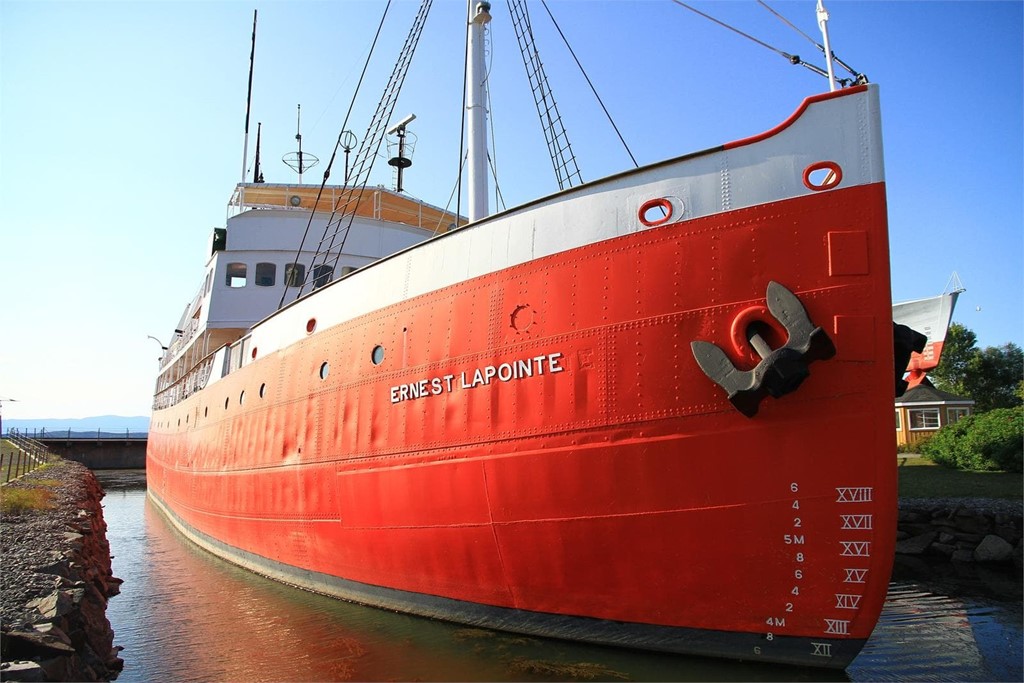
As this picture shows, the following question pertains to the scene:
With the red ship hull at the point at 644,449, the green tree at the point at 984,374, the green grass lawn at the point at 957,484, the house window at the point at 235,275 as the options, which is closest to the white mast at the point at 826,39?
the red ship hull at the point at 644,449

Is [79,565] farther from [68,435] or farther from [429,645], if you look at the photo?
[68,435]

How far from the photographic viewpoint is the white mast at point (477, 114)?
8.63 metres

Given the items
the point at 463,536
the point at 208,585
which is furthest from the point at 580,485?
the point at 208,585

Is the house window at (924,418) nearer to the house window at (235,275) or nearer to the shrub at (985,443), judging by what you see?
the shrub at (985,443)

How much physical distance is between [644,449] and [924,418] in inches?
1031

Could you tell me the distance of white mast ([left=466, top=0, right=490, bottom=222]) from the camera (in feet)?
28.3

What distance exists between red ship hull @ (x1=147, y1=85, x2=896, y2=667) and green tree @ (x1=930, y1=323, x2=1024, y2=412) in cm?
3951

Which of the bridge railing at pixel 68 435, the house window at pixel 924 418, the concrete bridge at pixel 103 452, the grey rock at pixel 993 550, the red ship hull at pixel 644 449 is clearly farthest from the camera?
the bridge railing at pixel 68 435

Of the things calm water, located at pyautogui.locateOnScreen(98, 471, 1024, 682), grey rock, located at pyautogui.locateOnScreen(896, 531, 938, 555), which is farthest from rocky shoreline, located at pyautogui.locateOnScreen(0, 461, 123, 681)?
grey rock, located at pyautogui.locateOnScreen(896, 531, 938, 555)

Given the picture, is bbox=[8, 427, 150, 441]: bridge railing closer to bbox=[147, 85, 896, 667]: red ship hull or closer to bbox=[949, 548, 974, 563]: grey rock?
bbox=[147, 85, 896, 667]: red ship hull

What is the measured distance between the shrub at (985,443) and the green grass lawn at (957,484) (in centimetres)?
36

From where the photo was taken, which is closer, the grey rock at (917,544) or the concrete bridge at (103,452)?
the grey rock at (917,544)

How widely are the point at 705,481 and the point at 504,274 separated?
2791 millimetres

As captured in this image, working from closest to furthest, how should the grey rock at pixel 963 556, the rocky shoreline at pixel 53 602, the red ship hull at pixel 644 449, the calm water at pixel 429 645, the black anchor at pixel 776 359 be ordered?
the black anchor at pixel 776 359 < the red ship hull at pixel 644 449 < the rocky shoreline at pixel 53 602 < the calm water at pixel 429 645 < the grey rock at pixel 963 556
